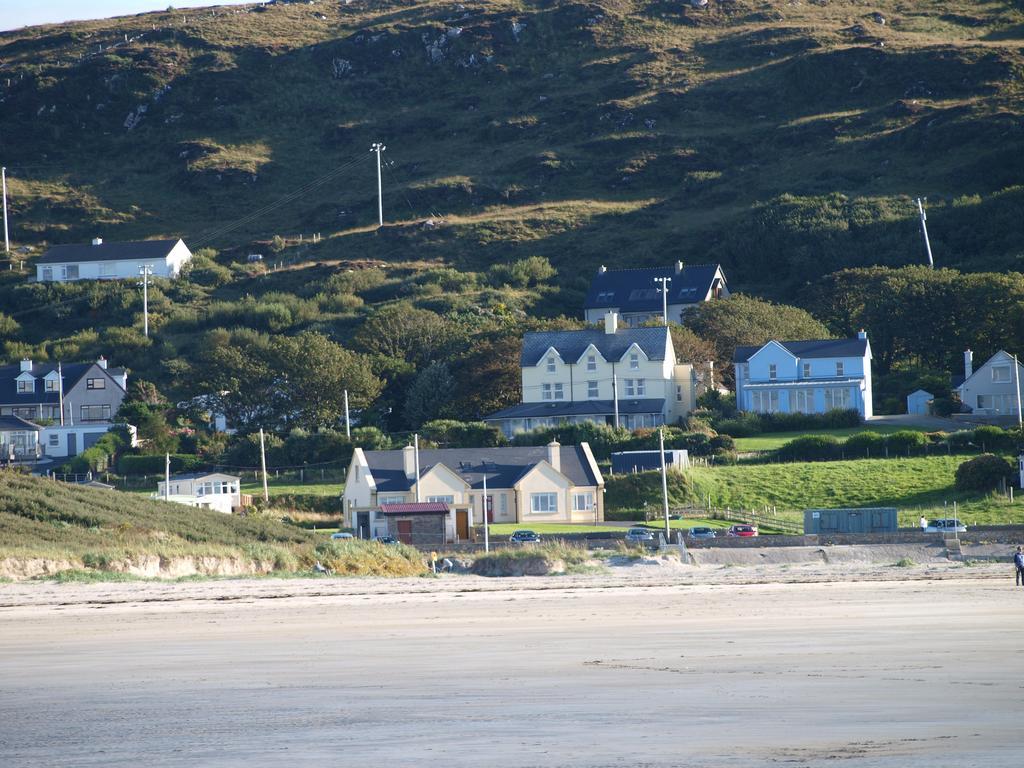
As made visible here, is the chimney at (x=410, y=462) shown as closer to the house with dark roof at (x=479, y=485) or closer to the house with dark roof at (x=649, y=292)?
the house with dark roof at (x=479, y=485)

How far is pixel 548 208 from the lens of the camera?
128m

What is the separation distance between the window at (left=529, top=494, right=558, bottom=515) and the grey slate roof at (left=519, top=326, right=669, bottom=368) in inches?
746

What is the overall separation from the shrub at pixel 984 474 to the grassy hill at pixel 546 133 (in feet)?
163

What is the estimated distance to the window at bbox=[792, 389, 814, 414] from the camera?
71188mm

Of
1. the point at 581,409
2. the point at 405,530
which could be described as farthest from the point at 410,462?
the point at 581,409

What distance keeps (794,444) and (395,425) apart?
24.0m

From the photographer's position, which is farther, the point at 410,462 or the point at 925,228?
the point at 925,228

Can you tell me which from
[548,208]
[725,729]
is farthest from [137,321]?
[725,729]

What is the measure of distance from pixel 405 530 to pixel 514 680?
36.1 metres

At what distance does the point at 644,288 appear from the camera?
101m

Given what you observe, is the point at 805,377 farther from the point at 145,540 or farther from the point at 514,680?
the point at 514,680

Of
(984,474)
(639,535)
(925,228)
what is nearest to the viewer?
(639,535)

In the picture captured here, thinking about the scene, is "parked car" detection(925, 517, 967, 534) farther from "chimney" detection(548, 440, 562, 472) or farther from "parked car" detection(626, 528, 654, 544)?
"chimney" detection(548, 440, 562, 472)

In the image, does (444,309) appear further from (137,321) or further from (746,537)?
(746,537)
